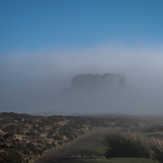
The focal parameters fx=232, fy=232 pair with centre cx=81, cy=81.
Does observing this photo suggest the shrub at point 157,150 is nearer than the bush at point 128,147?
Yes

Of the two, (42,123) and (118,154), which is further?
(42,123)

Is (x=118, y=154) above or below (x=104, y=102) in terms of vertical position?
below

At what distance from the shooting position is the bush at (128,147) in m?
20.7

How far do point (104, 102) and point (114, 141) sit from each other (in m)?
154

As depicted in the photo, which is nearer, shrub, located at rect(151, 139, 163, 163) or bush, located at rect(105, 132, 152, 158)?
shrub, located at rect(151, 139, 163, 163)

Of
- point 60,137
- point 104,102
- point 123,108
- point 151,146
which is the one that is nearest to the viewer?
point 151,146

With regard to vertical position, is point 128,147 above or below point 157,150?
above

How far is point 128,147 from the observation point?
71.1 ft

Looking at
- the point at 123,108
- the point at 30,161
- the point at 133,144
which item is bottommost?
the point at 30,161

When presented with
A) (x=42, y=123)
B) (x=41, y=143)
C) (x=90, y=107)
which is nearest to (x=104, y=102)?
(x=90, y=107)

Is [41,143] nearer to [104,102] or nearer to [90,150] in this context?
[90,150]

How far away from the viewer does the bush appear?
67.8 feet

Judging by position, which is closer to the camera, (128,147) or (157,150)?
(157,150)

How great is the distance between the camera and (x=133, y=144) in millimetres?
21516
